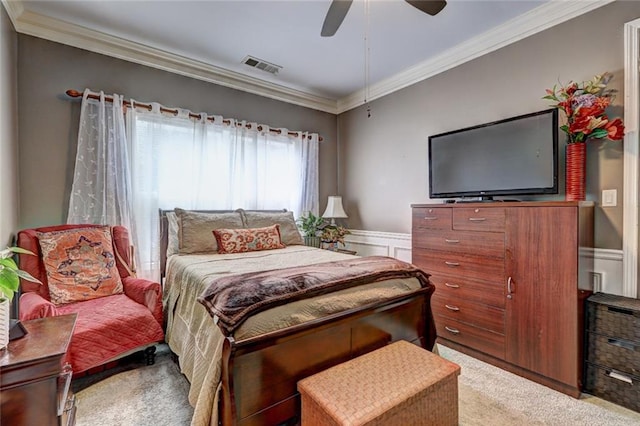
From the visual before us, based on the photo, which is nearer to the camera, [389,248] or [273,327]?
[273,327]

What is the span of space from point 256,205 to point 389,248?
1.74 m

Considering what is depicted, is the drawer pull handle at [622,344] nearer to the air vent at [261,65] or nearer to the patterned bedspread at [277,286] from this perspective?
the patterned bedspread at [277,286]

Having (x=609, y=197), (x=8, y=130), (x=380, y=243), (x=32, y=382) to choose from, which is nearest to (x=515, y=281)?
(x=609, y=197)

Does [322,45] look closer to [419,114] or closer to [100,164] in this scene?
[419,114]

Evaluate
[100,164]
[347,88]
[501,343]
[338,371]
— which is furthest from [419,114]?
[100,164]

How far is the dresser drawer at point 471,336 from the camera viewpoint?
2281mm

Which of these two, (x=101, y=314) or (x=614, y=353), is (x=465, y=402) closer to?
(x=614, y=353)

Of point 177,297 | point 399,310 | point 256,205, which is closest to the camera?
point 399,310

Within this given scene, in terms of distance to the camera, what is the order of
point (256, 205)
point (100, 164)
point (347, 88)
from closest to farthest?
1. point (100, 164)
2. point (256, 205)
3. point (347, 88)

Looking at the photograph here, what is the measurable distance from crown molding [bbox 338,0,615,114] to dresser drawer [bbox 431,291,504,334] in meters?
2.33

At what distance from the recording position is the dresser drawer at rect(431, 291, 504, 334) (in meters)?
2.28

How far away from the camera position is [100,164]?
2707 millimetres

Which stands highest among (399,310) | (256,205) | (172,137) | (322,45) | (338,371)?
(322,45)

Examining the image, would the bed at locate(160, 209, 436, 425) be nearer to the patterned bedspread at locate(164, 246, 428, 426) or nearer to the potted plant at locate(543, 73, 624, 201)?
the patterned bedspread at locate(164, 246, 428, 426)
